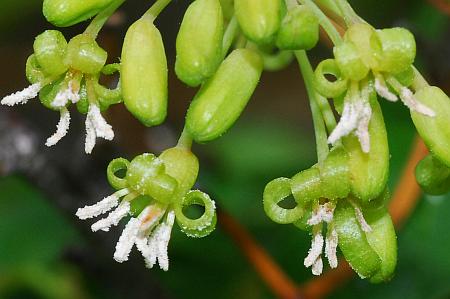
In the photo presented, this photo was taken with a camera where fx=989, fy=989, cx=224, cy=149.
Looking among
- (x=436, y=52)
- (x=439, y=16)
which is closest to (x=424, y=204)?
(x=436, y=52)

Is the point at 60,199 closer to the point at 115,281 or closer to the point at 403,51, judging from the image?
the point at 115,281

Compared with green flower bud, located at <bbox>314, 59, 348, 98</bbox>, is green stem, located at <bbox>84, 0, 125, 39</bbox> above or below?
above

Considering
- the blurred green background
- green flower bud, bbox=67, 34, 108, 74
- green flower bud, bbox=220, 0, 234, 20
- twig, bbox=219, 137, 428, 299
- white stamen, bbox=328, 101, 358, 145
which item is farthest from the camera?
the blurred green background

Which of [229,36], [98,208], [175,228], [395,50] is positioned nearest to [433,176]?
[395,50]

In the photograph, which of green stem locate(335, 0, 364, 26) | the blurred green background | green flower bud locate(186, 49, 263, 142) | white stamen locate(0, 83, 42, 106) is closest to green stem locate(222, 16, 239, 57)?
green flower bud locate(186, 49, 263, 142)

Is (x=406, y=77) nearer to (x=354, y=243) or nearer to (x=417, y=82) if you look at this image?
(x=417, y=82)

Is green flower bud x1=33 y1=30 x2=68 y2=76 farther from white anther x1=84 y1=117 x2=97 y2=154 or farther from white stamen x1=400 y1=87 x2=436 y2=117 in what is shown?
white stamen x1=400 y1=87 x2=436 y2=117

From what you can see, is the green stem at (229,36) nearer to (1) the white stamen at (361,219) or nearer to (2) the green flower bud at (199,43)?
(2) the green flower bud at (199,43)
